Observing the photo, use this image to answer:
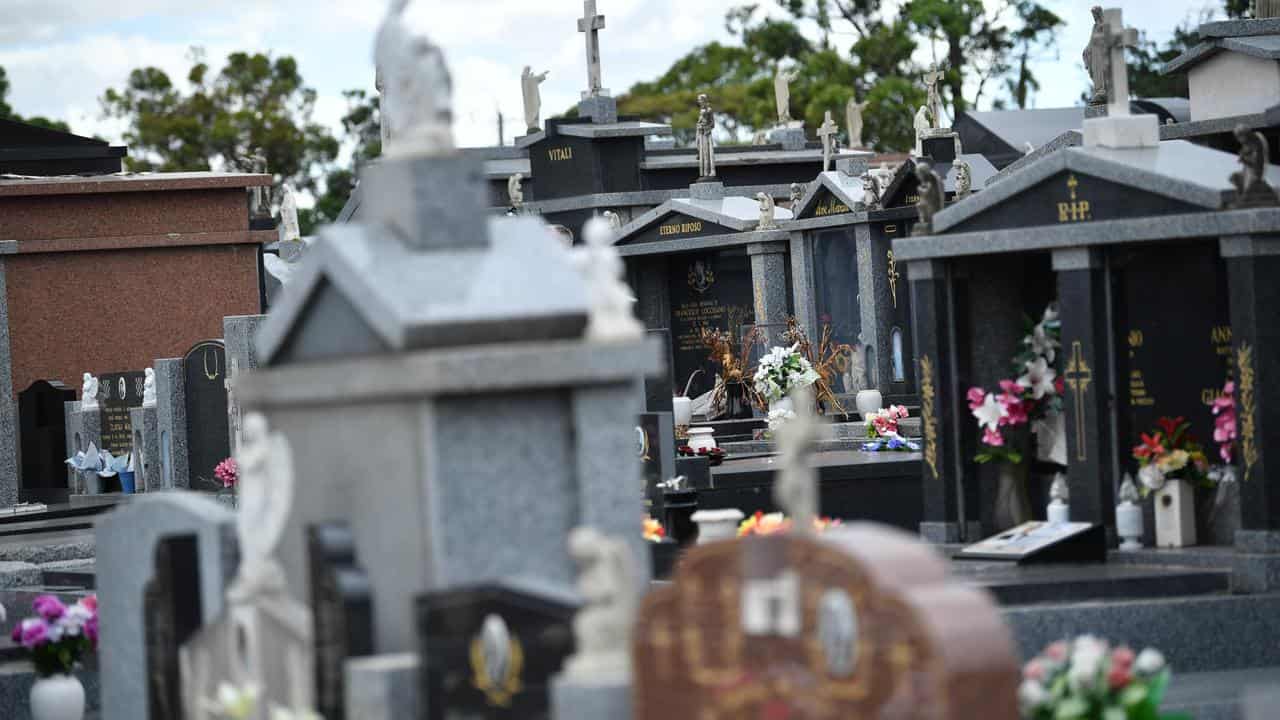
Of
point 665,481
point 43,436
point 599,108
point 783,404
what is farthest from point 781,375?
point 599,108

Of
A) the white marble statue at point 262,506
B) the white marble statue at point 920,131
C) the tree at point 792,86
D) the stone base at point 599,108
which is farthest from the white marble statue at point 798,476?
the tree at point 792,86

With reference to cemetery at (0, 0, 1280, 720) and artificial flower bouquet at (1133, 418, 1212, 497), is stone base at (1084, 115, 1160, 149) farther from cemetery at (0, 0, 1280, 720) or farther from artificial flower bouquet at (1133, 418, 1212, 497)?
artificial flower bouquet at (1133, 418, 1212, 497)

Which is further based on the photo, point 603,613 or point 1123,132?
point 1123,132

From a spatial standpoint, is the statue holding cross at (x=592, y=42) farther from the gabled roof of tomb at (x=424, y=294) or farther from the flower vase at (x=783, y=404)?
the gabled roof of tomb at (x=424, y=294)

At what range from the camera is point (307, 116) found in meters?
60.3

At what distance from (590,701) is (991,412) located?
663cm

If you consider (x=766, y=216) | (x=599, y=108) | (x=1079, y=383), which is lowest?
(x=1079, y=383)

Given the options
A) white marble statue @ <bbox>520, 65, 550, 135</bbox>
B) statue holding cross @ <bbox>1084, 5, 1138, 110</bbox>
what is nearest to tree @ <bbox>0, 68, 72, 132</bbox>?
white marble statue @ <bbox>520, 65, 550, 135</bbox>

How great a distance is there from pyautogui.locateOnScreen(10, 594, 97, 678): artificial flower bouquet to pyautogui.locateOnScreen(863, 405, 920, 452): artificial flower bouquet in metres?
9.78

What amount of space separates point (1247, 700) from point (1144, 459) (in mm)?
5279

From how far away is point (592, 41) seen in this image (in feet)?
106

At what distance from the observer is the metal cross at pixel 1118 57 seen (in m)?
11.7

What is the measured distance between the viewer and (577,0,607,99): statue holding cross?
3189 cm

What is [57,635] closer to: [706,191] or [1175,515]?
[1175,515]
